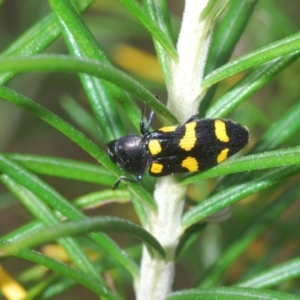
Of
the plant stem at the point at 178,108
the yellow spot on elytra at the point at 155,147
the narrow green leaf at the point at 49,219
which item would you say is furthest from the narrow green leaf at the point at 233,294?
the yellow spot on elytra at the point at 155,147

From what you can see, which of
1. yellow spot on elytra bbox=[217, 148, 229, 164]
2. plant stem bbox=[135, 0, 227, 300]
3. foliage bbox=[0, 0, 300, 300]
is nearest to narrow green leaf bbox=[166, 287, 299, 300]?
foliage bbox=[0, 0, 300, 300]

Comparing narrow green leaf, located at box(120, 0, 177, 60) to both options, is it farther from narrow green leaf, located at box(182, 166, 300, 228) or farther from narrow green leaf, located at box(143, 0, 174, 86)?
narrow green leaf, located at box(182, 166, 300, 228)

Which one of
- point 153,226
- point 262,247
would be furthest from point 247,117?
point 153,226

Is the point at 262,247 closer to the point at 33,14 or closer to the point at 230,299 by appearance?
the point at 230,299

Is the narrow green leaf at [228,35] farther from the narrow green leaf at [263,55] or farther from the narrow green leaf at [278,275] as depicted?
the narrow green leaf at [278,275]

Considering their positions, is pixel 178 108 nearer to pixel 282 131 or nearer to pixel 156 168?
pixel 156 168
